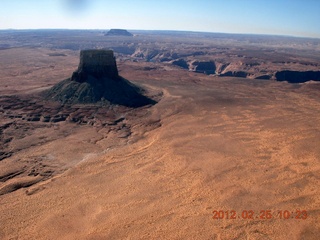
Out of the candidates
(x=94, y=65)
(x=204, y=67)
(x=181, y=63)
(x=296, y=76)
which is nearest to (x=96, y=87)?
(x=94, y=65)

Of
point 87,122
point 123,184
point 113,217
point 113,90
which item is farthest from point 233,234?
point 113,90

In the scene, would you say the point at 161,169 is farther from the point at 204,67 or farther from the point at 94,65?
the point at 204,67

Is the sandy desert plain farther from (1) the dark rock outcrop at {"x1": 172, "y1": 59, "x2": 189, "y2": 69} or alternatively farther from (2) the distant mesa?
(1) the dark rock outcrop at {"x1": 172, "y1": 59, "x2": 189, "y2": 69}

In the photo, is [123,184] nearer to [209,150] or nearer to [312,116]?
[209,150]

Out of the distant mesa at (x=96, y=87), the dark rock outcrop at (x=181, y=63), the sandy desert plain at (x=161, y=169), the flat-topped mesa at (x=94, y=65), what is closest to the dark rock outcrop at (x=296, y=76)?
the sandy desert plain at (x=161, y=169)

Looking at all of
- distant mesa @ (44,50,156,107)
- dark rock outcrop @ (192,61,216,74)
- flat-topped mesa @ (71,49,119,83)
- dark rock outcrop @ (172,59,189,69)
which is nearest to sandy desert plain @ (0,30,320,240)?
distant mesa @ (44,50,156,107)

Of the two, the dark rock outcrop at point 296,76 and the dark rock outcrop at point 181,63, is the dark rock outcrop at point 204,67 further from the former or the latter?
the dark rock outcrop at point 296,76
